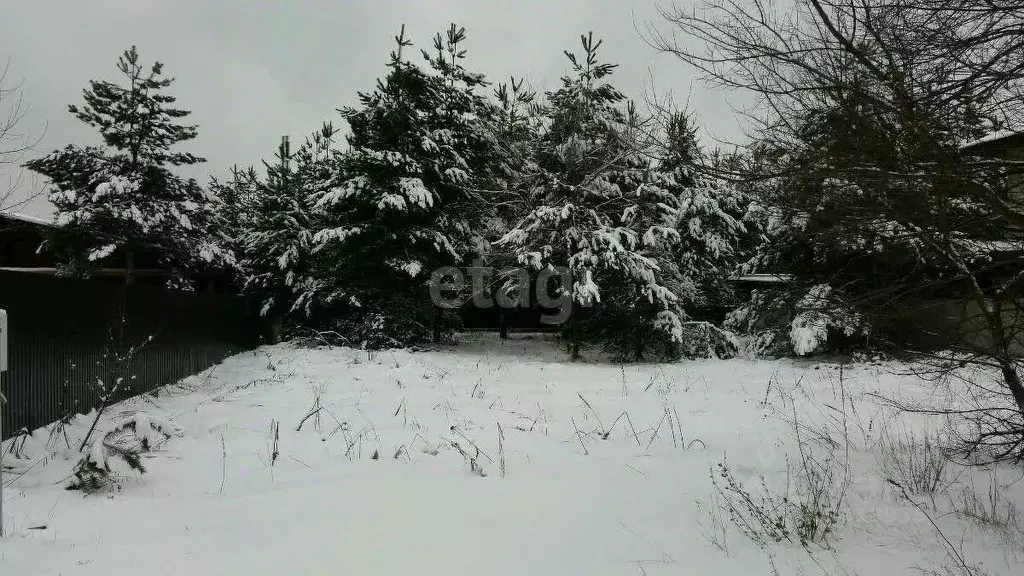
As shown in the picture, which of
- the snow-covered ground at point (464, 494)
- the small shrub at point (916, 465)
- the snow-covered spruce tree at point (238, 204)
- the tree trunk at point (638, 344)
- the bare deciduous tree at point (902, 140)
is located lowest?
the snow-covered ground at point (464, 494)

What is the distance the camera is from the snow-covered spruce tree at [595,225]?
42.6 feet

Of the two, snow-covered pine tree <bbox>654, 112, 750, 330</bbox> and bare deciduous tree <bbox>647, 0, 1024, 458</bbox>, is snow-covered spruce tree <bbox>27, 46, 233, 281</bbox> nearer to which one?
snow-covered pine tree <bbox>654, 112, 750, 330</bbox>

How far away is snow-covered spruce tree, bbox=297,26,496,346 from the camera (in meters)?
13.9

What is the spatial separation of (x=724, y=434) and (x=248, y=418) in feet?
17.2

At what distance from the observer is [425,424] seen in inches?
261

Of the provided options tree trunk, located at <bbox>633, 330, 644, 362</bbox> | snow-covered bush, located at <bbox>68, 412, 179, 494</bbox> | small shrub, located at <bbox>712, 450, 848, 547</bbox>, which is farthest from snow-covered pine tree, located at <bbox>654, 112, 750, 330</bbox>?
snow-covered bush, located at <bbox>68, 412, 179, 494</bbox>

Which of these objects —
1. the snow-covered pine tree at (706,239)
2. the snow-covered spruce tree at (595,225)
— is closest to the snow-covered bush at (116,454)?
the snow-covered spruce tree at (595,225)

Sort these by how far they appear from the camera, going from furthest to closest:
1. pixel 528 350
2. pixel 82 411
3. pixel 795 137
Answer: pixel 528 350, pixel 82 411, pixel 795 137

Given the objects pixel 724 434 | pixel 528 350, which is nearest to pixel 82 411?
pixel 724 434

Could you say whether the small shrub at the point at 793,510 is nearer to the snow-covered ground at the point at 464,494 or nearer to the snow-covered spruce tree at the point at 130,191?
the snow-covered ground at the point at 464,494

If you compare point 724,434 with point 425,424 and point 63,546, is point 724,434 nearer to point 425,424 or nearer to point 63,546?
point 425,424

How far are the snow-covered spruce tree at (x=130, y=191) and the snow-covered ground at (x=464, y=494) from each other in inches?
438

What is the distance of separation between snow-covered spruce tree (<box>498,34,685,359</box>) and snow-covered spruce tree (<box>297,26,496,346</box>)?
1.91m

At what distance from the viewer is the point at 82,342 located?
668cm
